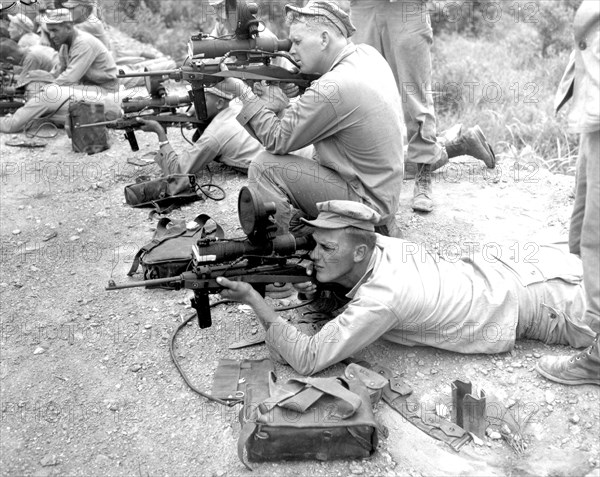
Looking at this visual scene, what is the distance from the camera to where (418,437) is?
3279mm

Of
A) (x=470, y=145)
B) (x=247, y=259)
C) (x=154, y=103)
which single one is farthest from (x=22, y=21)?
(x=247, y=259)

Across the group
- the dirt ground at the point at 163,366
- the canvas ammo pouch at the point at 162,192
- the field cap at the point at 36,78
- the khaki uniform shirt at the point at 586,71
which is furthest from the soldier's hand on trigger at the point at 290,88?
the field cap at the point at 36,78

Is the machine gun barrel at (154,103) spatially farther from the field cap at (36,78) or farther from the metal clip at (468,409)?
the metal clip at (468,409)

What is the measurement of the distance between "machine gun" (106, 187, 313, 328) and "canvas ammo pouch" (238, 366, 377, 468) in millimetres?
674

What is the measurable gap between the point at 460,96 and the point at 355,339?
6394 millimetres

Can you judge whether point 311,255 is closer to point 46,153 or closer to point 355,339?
point 355,339

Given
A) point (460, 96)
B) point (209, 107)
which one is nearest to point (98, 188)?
point (209, 107)

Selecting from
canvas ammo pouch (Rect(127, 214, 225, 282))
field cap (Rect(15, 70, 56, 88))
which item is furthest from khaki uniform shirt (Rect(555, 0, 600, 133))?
field cap (Rect(15, 70, 56, 88))

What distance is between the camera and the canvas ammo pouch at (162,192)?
5.79m

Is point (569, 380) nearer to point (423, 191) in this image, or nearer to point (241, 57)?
point (423, 191)

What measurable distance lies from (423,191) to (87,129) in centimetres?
355

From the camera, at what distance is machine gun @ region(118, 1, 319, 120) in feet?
15.4

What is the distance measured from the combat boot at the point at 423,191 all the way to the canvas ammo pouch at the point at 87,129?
331 cm

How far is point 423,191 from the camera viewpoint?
552 centimetres
